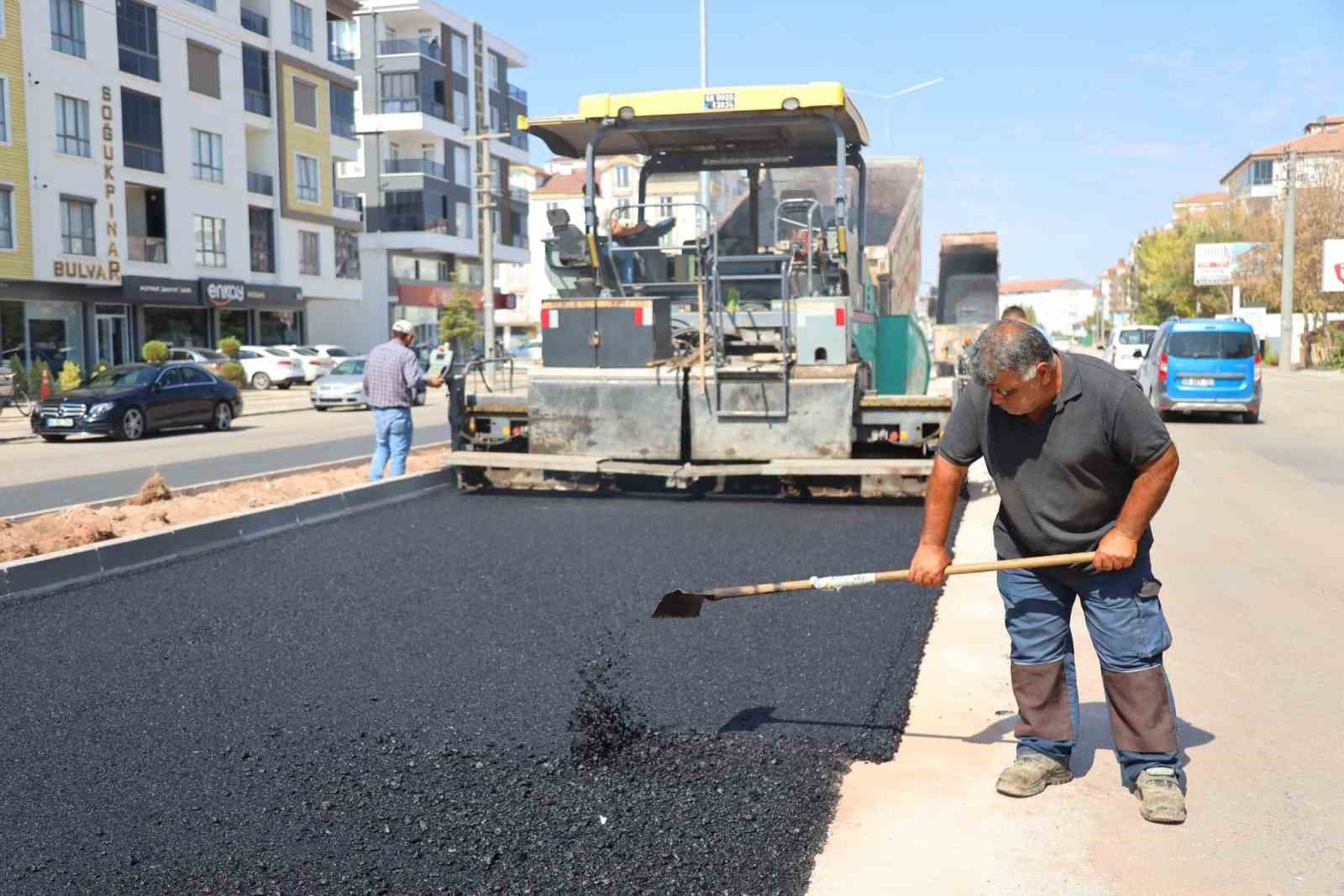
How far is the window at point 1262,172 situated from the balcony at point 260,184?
68.2 m

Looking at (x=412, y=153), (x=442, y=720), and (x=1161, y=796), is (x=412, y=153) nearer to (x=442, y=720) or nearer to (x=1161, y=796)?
(x=442, y=720)

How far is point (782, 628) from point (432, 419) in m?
19.1

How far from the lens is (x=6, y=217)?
106 ft

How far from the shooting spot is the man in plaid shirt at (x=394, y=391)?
1184 centimetres

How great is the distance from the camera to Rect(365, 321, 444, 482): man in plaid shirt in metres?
11.8

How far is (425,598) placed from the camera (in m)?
7.22

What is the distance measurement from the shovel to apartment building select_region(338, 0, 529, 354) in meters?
50.9

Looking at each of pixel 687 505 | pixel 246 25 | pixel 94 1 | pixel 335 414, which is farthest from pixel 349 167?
pixel 687 505

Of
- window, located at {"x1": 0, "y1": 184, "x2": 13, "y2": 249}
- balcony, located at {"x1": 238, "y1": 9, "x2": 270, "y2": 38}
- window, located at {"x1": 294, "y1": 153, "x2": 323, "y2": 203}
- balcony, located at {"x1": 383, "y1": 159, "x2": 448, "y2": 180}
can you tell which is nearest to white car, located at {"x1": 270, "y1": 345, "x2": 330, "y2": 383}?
window, located at {"x1": 0, "y1": 184, "x2": 13, "y2": 249}

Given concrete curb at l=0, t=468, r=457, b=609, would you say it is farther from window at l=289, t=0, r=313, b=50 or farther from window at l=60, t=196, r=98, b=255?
window at l=289, t=0, r=313, b=50

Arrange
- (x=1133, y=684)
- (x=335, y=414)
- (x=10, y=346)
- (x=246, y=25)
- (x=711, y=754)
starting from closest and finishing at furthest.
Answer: (x=1133, y=684) → (x=711, y=754) → (x=335, y=414) → (x=10, y=346) → (x=246, y=25)

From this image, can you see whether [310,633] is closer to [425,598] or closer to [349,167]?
[425,598]

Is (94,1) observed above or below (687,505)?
above

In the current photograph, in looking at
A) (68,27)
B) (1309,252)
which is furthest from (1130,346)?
(68,27)
